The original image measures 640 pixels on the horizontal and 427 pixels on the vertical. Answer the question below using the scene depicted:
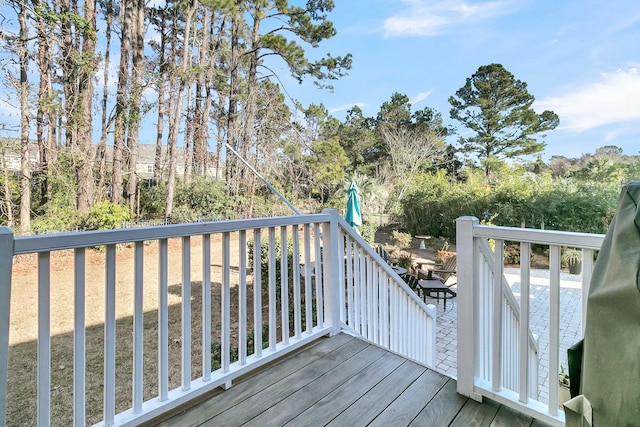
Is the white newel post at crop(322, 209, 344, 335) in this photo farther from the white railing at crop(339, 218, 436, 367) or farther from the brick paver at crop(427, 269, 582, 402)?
the brick paver at crop(427, 269, 582, 402)

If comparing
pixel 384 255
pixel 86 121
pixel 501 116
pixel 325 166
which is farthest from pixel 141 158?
pixel 501 116

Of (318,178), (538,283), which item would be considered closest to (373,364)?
(538,283)

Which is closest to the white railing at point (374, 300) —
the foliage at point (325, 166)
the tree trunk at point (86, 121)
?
the tree trunk at point (86, 121)

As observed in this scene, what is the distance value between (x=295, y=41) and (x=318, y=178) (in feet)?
17.6

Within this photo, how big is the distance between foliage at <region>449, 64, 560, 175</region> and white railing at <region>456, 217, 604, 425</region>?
19.2 m

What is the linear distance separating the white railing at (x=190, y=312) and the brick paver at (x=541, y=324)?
53.3 inches

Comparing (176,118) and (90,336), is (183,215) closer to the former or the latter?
(176,118)

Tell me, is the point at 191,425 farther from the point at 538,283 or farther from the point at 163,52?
the point at 163,52

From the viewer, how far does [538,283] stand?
7004mm

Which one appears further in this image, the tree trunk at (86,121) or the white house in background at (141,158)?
the tree trunk at (86,121)

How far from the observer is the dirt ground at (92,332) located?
122 inches

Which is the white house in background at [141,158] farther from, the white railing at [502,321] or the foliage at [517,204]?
the white railing at [502,321]

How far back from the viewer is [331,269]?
2.26 m

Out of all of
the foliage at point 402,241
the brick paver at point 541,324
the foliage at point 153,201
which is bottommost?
the brick paver at point 541,324
